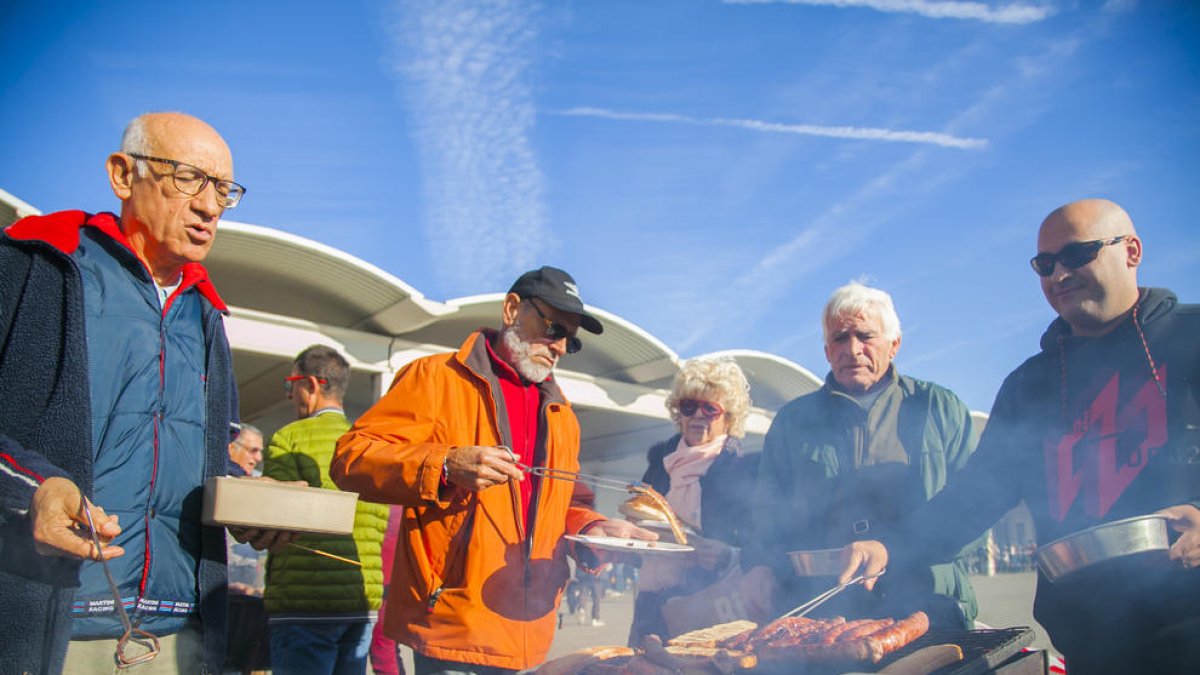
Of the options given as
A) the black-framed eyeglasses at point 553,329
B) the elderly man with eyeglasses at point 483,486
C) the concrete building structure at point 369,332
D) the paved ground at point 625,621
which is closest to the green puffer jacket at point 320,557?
the elderly man with eyeglasses at point 483,486

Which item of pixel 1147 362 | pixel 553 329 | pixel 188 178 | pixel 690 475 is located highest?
pixel 188 178

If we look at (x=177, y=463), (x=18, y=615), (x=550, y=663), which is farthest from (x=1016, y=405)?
(x=18, y=615)

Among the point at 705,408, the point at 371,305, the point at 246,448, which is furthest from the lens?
the point at 371,305

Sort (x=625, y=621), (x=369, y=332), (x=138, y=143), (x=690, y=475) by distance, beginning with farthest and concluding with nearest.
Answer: (x=625, y=621), (x=369, y=332), (x=690, y=475), (x=138, y=143)

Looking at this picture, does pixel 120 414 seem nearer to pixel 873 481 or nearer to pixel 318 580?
pixel 318 580

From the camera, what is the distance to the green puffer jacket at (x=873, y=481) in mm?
2848

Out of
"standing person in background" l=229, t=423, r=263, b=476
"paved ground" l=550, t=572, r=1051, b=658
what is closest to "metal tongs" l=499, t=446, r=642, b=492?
"standing person in background" l=229, t=423, r=263, b=476

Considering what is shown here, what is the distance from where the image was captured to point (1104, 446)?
A: 2328 millimetres

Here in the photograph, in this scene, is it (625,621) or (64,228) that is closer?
(64,228)

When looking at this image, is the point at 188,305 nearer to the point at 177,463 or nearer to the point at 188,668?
the point at 177,463

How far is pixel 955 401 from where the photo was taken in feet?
10.2

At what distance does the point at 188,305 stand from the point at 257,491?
0.59m

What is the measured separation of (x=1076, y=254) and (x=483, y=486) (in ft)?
6.14

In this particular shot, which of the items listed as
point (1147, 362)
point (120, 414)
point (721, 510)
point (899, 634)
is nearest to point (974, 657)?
point (899, 634)
